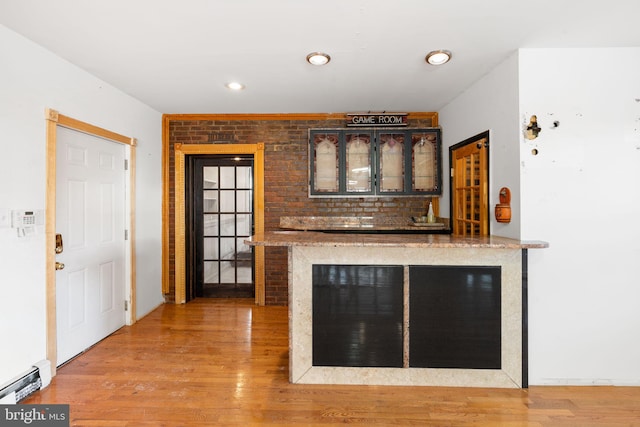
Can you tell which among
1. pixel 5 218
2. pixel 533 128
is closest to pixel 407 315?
pixel 533 128

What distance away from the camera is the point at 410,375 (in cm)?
238

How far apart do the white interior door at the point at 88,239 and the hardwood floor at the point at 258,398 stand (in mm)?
310

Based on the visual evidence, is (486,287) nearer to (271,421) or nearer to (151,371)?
(271,421)

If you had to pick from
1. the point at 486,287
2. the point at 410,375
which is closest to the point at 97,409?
the point at 410,375

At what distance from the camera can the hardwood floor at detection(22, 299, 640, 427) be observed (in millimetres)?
2016

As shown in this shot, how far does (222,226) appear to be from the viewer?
4461 mm

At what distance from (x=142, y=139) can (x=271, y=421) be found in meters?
3.24

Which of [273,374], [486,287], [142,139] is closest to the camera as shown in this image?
[486,287]

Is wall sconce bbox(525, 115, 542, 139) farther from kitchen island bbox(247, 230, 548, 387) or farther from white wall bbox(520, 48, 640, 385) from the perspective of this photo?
kitchen island bbox(247, 230, 548, 387)

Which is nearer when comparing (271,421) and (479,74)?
(271,421)

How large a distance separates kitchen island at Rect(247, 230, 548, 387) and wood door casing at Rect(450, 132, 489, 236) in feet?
2.14

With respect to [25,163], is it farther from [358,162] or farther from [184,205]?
[358,162]

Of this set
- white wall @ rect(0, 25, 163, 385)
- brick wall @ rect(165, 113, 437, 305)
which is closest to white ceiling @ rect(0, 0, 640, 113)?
white wall @ rect(0, 25, 163, 385)

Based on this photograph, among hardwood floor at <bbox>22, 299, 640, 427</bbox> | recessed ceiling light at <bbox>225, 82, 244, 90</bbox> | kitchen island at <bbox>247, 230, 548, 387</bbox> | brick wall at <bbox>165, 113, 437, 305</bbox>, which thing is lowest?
hardwood floor at <bbox>22, 299, 640, 427</bbox>
